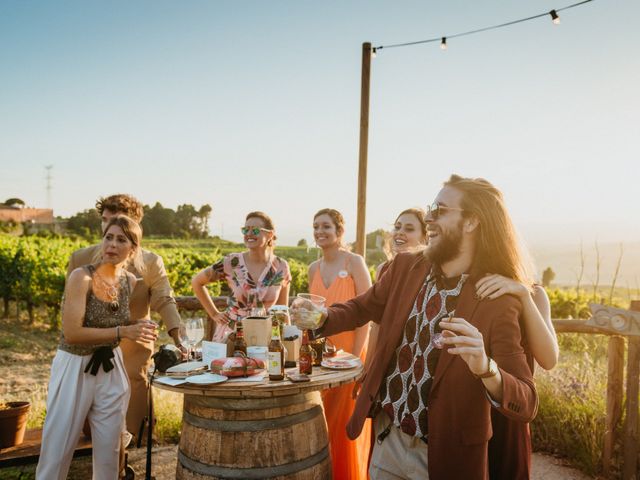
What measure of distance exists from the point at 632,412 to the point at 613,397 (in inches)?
6.8

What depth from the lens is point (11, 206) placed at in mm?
61062

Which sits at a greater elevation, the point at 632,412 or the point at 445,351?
the point at 445,351

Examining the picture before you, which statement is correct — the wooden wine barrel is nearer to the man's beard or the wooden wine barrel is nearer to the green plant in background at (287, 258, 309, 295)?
the man's beard

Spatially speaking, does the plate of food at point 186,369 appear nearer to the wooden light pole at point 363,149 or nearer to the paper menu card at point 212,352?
the paper menu card at point 212,352

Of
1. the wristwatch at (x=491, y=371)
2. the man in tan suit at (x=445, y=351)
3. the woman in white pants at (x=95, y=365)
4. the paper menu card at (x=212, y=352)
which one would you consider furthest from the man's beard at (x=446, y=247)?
the woman in white pants at (x=95, y=365)

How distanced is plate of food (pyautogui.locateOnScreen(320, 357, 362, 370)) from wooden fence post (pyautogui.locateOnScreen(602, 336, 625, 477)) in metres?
2.50

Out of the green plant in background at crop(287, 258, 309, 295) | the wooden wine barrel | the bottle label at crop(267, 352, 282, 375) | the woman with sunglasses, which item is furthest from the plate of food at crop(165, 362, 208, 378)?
the green plant in background at crop(287, 258, 309, 295)

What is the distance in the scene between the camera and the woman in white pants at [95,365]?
2744mm

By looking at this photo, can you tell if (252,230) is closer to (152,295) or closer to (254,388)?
(152,295)

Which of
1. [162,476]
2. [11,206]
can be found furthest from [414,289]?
[11,206]

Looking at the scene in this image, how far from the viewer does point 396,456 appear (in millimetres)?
2064

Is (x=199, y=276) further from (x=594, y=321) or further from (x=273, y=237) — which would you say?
(x=594, y=321)

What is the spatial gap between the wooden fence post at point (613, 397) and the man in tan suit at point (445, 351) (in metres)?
2.79

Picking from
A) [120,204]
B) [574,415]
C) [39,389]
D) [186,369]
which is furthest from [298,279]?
[186,369]
